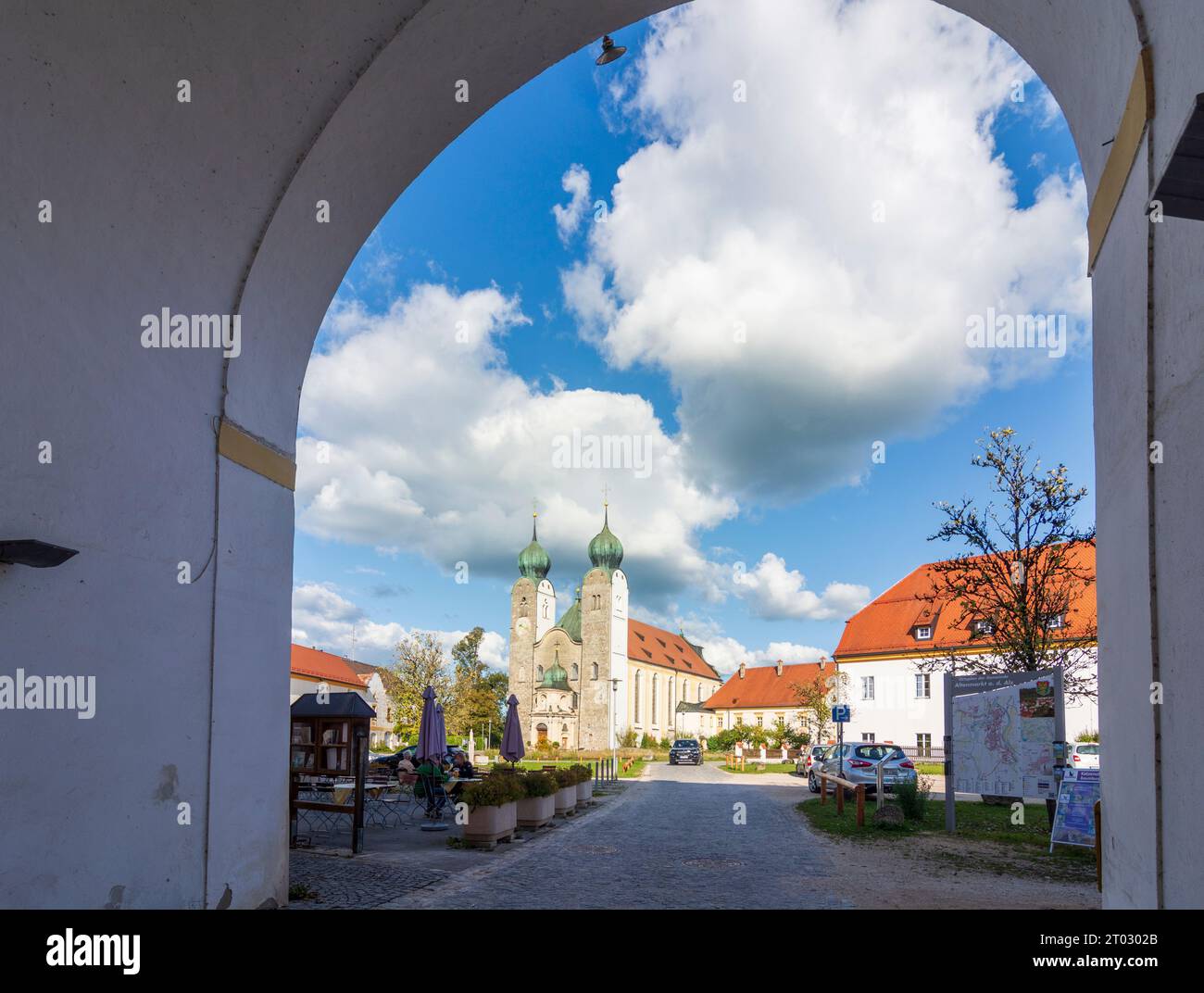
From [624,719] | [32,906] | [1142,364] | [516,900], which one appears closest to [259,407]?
[32,906]

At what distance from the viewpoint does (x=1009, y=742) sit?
48.9 ft

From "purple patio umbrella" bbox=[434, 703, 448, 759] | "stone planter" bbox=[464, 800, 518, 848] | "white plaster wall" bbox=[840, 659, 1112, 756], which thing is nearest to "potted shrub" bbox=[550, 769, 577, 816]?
"purple patio umbrella" bbox=[434, 703, 448, 759]

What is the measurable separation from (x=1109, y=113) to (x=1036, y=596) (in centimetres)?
1773

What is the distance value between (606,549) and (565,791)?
71.8 meters

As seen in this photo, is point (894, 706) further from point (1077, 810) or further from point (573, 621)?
point (573, 621)

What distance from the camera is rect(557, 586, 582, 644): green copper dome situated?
94.1 metres

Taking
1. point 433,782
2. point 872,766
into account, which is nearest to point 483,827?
point 433,782

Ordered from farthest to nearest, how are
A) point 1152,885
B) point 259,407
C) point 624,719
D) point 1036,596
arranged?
point 624,719, point 1036,596, point 259,407, point 1152,885

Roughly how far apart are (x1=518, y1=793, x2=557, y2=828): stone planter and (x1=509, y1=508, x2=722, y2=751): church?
63.2m

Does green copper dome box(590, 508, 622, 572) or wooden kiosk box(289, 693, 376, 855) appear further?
green copper dome box(590, 508, 622, 572)

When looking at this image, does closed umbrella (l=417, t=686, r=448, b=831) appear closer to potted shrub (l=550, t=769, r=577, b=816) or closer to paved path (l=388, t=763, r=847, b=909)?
potted shrub (l=550, t=769, r=577, b=816)
